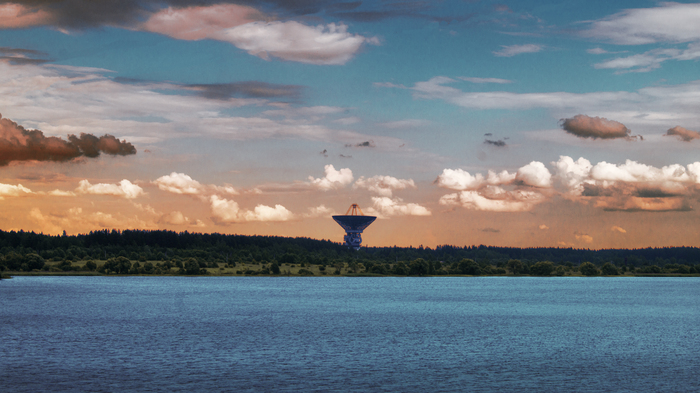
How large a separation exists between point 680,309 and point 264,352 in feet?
356

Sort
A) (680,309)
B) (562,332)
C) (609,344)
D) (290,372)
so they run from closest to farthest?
(290,372)
(609,344)
(562,332)
(680,309)

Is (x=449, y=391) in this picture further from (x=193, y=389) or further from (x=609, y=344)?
(x=609, y=344)

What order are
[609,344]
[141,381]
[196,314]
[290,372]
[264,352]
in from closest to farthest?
1. [141,381]
2. [290,372]
3. [264,352]
4. [609,344]
5. [196,314]

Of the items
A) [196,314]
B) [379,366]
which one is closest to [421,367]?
[379,366]

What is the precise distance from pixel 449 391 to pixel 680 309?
11297 centimetres

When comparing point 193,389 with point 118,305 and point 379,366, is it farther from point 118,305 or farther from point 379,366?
point 118,305

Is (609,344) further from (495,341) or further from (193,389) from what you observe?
(193,389)

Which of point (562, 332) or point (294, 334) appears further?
point (562, 332)

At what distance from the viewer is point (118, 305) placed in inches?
5438

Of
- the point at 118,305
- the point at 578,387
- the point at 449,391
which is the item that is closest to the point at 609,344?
the point at 578,387

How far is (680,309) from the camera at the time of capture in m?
138

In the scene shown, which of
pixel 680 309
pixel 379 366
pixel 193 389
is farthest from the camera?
pixel 680 309

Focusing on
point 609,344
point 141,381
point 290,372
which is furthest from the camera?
point 609,344

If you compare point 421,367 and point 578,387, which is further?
point 421,367
